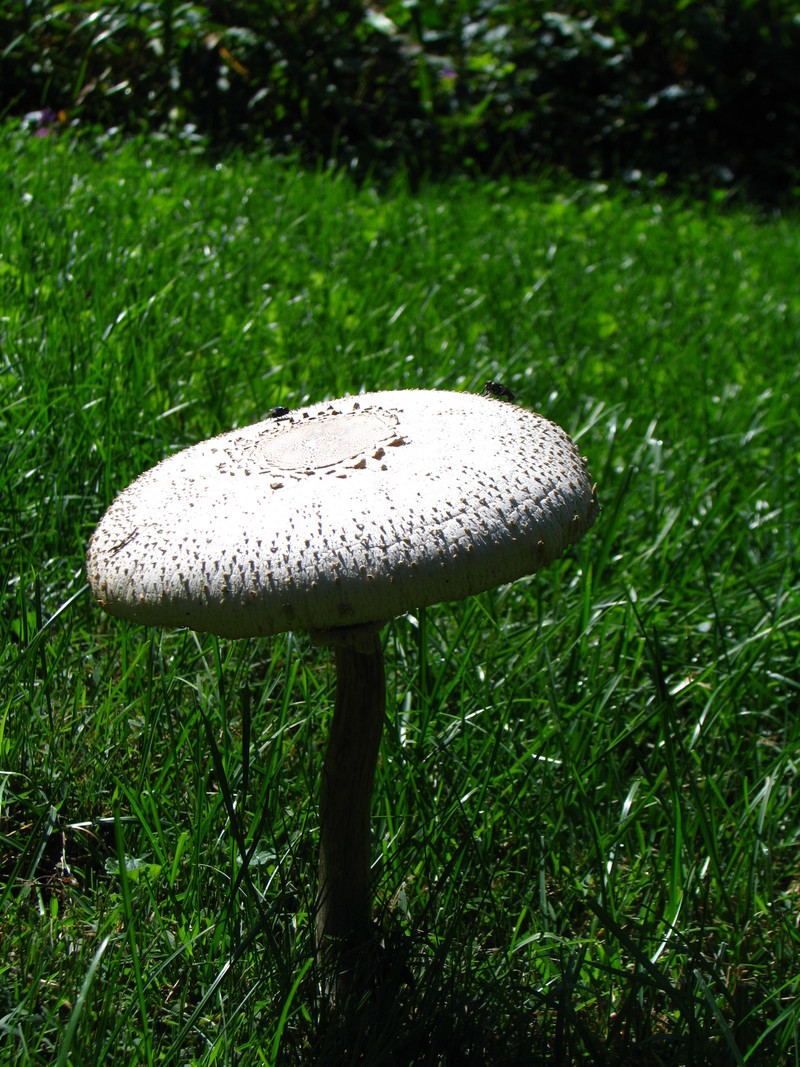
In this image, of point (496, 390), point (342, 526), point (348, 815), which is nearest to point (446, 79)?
point (496, 390)

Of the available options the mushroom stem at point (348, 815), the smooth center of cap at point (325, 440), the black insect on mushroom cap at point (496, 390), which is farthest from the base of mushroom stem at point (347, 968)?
the black insect on mushroom cap at point (496, 390)

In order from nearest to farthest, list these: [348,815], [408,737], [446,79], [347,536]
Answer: [347,536] → [348,815] → [408,737] → [446,79]

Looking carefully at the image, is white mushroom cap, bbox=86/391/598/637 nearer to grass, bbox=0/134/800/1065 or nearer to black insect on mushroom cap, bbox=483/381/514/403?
black insect on mushroom cap, bbox=483/381/514/403

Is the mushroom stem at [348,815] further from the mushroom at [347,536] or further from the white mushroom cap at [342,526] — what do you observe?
the white mushroom cap at [342,526]

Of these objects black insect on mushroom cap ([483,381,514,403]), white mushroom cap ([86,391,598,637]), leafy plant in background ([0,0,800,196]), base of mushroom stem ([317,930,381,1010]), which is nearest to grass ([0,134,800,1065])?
base of mushroom stem ([317,930,381,1010])

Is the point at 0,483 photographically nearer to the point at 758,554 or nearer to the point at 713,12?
the point at 758,554

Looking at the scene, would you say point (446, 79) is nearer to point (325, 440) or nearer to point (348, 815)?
point (325, 440)

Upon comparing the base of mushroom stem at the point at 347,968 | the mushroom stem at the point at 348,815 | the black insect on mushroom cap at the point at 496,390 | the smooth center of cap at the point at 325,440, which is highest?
the smooth center of cap at the point at 325,440

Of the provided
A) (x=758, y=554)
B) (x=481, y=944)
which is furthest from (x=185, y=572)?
(x=758, y=554)
